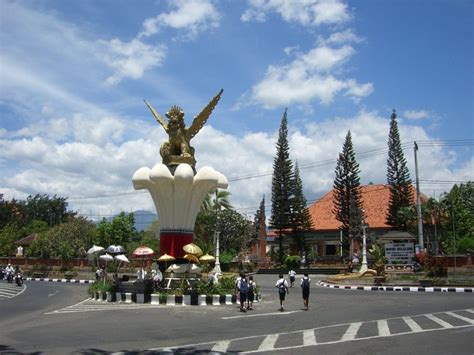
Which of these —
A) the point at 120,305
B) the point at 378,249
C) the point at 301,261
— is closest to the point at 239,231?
the point at 301,261

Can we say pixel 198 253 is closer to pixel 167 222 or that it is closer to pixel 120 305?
pixel 167 222

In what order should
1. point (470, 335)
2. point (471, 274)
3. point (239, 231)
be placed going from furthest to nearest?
point (239, 231) → point (471, 274) → point (470, 335)

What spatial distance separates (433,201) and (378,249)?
7063 millimetres

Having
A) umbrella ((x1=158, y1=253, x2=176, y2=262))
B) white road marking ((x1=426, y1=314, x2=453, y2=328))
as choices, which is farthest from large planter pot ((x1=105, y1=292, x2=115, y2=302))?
white road marking ((x1=426, y1=314, x2=453, y2=328))

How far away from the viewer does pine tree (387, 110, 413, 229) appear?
44875mm

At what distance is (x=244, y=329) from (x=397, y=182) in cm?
3660

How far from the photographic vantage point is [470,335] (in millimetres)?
10039

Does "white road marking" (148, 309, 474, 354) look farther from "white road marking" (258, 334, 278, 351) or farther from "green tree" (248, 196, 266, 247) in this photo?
"green tree" (248, 196, 266, 247)

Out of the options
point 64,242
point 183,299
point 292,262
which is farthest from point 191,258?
point 64,242

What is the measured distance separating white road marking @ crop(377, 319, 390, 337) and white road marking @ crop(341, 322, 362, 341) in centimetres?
46

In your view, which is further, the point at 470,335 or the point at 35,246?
the point at 35,246

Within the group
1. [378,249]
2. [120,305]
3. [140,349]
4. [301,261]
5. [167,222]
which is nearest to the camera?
[140,349]

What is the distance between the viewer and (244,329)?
37.6ft

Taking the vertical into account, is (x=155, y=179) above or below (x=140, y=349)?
above
